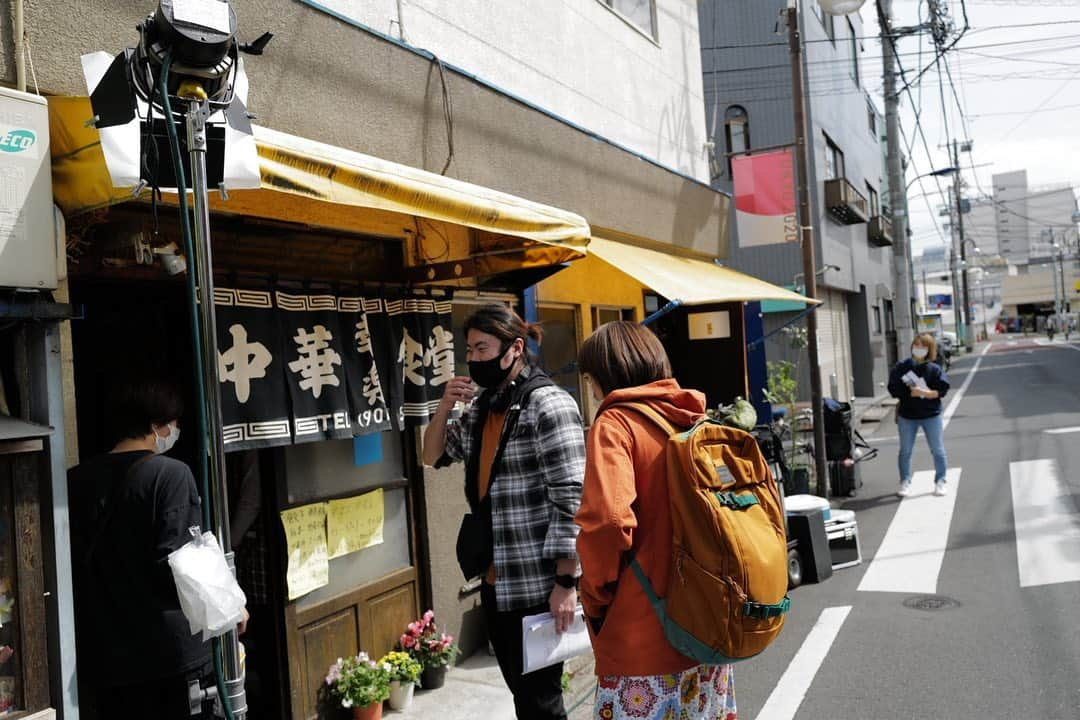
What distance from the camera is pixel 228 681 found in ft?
8.43

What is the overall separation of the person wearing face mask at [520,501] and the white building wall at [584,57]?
2682 mm

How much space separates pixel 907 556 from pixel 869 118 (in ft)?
87.8

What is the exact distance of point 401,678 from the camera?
483cm

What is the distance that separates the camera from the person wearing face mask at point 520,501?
10.8 ft

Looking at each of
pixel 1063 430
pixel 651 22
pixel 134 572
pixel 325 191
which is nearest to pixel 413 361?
pixel 325 191

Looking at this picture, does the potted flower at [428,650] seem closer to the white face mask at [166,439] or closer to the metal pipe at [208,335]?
the white face mask at [166,439]

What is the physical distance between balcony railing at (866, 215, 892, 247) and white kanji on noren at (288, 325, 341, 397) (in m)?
25.1

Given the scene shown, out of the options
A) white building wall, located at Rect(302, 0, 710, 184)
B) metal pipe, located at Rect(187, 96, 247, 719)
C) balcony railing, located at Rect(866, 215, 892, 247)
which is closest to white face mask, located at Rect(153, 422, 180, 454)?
metal pipe, located at Rect(187, 96, 247, 719)

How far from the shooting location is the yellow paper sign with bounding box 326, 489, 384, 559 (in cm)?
483

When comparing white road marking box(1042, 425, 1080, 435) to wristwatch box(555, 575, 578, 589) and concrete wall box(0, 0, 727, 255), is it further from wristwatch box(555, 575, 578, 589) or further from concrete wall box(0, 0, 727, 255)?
wristwatch box(555, 575, 578, 589)

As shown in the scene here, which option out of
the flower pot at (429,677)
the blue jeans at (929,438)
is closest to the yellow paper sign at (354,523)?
the flower pot at (429,677)

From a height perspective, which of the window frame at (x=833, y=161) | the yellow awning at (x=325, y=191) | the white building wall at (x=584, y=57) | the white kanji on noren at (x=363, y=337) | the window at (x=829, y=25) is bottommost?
the white kanji on noren at (x=363, y=337)

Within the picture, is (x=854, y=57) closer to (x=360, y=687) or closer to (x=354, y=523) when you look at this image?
(x=354, y=523)

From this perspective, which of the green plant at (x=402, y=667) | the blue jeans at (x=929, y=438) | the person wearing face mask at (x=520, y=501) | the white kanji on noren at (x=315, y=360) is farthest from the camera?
the blue jeans at (x=929, y=438)
